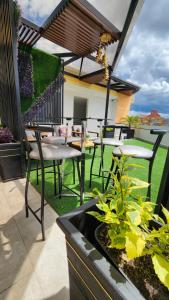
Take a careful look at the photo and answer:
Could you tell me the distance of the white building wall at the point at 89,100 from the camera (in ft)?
22.8

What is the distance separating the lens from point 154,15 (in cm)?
278

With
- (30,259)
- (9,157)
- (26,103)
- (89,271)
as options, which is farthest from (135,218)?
(26,103)

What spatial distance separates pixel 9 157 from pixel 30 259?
1681 millimetres

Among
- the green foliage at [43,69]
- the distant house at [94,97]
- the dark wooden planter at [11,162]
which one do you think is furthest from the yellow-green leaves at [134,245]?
the distant house at [94,97]

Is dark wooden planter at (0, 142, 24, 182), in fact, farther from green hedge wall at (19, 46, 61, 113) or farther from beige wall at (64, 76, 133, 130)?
beige wall at (64, 76, 133, 130)

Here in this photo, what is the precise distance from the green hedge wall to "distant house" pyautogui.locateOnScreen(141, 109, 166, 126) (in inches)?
222

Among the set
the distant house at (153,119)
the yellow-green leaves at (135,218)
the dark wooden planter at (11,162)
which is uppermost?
the distant house at (153,119)

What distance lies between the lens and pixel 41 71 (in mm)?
4449

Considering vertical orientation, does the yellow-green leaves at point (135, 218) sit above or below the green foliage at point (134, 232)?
above

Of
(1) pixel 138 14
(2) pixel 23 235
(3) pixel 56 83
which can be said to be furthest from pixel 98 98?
(2) pixel 23 235

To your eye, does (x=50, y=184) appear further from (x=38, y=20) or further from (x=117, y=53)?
(x=117, y=53)

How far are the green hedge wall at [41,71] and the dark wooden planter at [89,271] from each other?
4351 mm

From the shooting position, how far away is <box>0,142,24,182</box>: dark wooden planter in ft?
7.63

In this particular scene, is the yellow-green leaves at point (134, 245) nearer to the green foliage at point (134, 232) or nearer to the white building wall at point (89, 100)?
the green foliage at point (134, 232)
